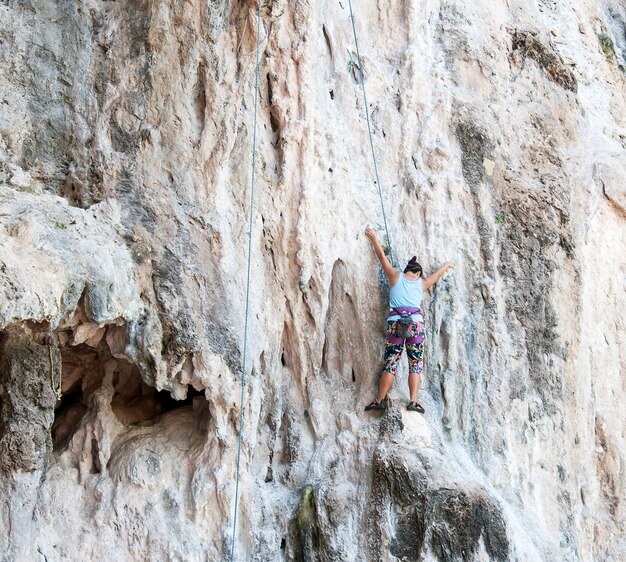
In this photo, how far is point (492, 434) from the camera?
7316 mm

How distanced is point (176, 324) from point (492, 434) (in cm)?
300

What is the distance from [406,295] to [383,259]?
433 mm

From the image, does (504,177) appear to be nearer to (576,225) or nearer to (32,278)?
(576,225)

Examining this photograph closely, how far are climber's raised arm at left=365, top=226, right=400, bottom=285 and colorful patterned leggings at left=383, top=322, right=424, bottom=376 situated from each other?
1.37 ft

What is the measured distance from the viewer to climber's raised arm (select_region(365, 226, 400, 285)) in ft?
23.4

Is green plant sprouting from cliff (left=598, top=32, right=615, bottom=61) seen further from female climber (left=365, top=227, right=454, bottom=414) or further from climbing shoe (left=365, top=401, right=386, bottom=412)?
climbing shoe (left=365, top=401, right=386, bottom=412)

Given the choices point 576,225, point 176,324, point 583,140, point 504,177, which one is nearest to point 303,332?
point 176,324

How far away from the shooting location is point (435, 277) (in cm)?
726

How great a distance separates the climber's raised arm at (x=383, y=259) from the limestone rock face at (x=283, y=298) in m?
0.10

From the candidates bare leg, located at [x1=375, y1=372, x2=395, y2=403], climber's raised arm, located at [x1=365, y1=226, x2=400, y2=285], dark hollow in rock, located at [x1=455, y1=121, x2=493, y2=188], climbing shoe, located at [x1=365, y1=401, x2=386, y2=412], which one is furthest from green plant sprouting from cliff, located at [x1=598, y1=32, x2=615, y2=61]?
climbing shoe, located at [x1=365, y1=401, x2=386, y2=412]

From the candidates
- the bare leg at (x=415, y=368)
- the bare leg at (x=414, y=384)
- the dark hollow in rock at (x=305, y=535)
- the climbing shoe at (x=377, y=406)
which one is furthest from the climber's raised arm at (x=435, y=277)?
the dark hollow in rock at (x=305, y=535)

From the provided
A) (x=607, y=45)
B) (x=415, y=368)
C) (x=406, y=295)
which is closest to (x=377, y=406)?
(x=415, y=368)

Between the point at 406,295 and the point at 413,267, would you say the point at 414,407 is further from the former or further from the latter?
the point at 413,267

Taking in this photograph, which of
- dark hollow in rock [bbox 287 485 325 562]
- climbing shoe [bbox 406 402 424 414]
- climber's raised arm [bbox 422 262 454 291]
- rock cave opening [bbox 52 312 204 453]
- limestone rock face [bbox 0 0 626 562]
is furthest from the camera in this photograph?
climber's raised arm [bbox 422 262 454 291]
